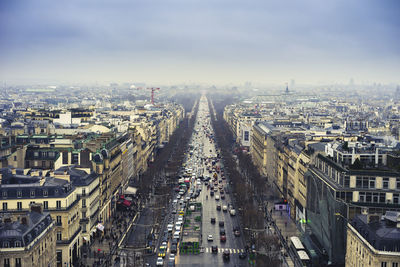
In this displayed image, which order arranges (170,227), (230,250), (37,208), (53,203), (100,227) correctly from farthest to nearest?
(170,227) < (100,227) < (230,250) < (53,203) < (37,208)

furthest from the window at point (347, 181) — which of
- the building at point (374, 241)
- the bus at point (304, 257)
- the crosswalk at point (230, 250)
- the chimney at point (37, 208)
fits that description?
the chimney at point (37, 208)

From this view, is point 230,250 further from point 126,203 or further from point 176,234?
point 126,203

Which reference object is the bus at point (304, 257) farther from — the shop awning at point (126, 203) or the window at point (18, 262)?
the shop awning at point (126, 203)

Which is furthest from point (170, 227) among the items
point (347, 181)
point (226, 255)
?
point (347, 181)

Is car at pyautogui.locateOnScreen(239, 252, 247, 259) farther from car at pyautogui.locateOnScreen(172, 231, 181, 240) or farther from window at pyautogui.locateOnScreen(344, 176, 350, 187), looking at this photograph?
window at pyautogui.locateOnScreen(344, 176, 350, 187)

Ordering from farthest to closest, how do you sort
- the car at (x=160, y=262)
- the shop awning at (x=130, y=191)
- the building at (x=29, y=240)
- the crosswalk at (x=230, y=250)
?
the shop awning at (x=130, y=191)
the crosswalk at (x=230, y=250)
the car at (x=160, y=262)
the building at (x=29, y=240)

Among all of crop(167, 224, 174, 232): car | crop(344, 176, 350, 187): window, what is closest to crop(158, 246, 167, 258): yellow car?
crop(167, 224, 174, 232): car
